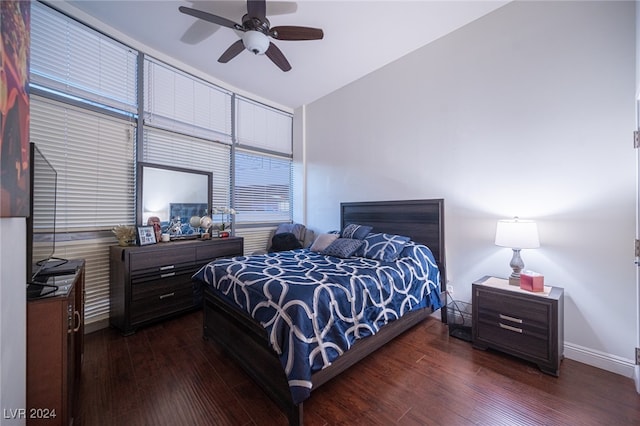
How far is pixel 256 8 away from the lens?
6.63 feet

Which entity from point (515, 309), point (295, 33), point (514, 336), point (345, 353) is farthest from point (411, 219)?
point (295, 33)

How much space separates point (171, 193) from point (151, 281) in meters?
1.14

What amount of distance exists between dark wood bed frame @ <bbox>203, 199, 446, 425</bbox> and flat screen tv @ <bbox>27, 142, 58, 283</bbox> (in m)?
1.15

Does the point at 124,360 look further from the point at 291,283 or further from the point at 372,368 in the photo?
the point at 372,368

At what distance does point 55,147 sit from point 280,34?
245 centimetres

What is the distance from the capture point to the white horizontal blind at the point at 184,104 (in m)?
3.07

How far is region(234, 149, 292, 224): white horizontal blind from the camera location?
4.07 meters

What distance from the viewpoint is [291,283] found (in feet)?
5.59

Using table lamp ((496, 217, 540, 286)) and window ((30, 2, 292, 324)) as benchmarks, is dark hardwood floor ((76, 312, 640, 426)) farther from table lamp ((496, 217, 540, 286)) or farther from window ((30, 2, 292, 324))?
window ((30, 2, 292, 324))

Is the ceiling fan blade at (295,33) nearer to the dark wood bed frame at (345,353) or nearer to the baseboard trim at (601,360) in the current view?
the dark wood bed frame at (345,353)

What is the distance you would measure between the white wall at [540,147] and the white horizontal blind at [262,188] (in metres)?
2.15

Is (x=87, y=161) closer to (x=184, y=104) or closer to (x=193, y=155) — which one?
(x=193, y=155)

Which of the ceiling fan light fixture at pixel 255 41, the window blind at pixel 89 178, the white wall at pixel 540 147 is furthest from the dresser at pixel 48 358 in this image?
the white wall at pixel 540 147

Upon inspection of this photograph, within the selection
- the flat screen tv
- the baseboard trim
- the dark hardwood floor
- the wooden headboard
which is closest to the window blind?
the flat screen tv
